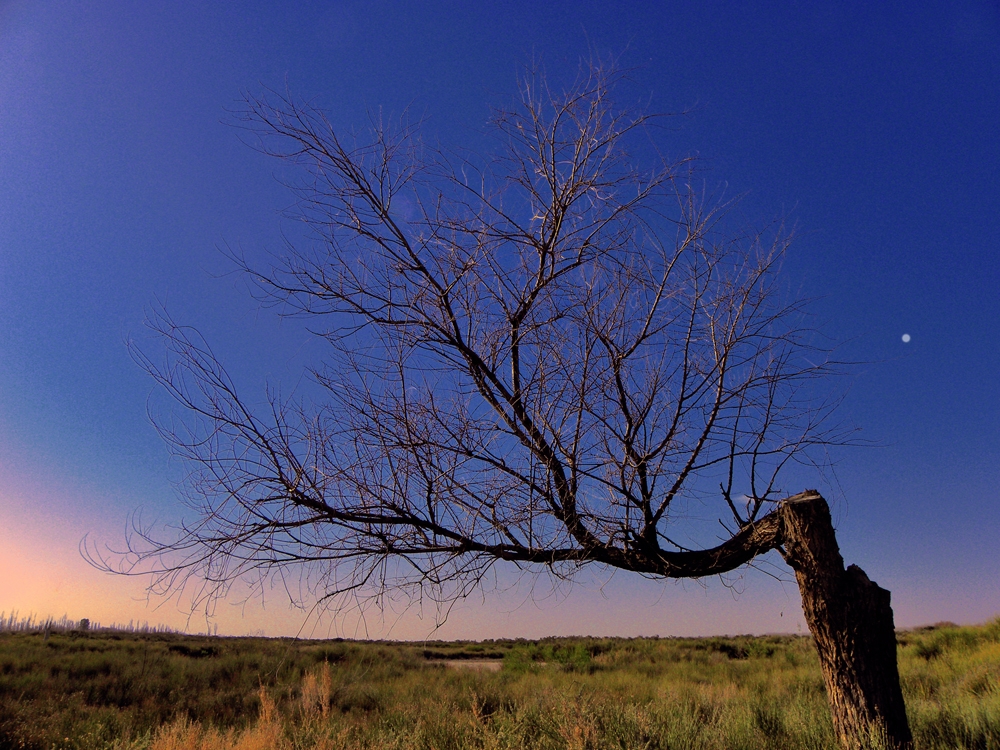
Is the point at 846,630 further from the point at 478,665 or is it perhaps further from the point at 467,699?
the point at 478,665

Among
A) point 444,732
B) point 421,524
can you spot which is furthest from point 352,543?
point 444,732

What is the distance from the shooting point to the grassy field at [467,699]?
628 centimetres

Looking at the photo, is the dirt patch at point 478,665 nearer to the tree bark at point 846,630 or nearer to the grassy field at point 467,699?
the grassy field at point 467,699

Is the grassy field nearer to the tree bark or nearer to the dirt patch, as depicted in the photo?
the dirt patch

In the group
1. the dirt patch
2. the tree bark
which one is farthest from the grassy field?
the tree bark

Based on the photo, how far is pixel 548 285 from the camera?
209 inches

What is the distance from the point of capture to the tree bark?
448 cm

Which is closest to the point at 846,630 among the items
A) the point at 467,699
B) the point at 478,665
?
the point at 467,699

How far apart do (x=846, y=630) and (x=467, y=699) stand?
946 cm

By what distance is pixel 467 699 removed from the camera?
12.3 metres

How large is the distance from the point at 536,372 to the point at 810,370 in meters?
2.46

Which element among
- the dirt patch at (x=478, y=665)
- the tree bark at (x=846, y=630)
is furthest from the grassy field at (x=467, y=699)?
the tree bark at (x=846, y=630)

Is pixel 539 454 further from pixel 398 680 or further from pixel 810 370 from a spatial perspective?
pixel 398 680

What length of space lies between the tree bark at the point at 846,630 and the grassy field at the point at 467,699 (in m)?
0.98
